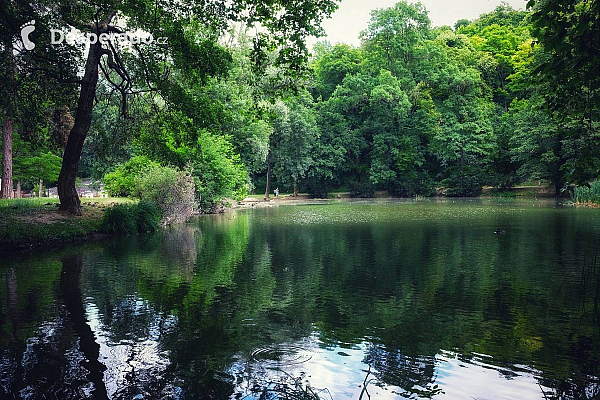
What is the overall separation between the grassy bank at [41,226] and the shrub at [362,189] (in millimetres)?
39073

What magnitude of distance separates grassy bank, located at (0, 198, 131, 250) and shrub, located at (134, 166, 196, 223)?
4.37m

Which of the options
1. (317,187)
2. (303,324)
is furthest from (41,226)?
(317,187)

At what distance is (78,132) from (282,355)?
641 inches

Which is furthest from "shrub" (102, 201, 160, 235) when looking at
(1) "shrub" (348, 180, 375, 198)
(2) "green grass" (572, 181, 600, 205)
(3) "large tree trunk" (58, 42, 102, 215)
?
(1) "shrub" (348, 180, 375, 198)

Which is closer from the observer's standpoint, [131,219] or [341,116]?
[131,219]

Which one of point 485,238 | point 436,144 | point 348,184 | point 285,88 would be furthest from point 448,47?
point 285,88

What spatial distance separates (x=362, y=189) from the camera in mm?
56062

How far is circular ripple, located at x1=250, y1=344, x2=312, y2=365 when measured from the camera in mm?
5559

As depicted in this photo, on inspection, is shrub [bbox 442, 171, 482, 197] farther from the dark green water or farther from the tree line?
the dark green water

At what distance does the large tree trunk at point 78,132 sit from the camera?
18969mm

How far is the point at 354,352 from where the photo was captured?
5855 millimetres
